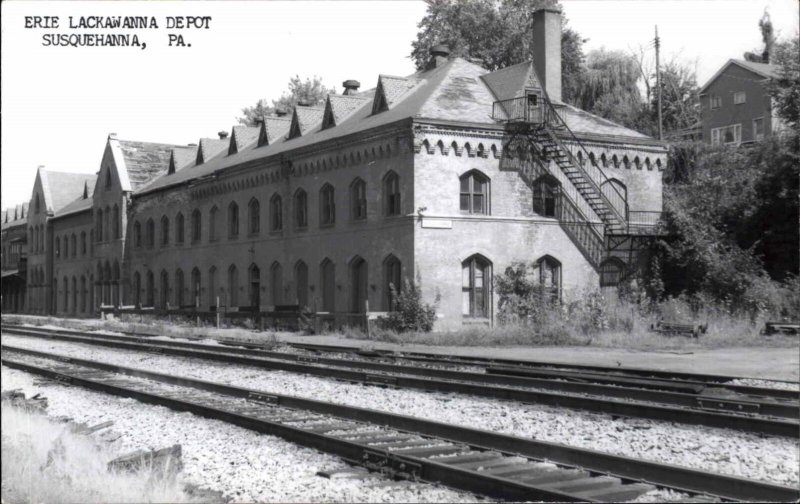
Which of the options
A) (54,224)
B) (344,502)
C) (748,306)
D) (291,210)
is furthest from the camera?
(54,224)

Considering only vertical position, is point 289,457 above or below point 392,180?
below

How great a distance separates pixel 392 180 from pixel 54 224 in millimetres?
28488

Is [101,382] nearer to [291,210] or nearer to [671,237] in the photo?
[291,210]

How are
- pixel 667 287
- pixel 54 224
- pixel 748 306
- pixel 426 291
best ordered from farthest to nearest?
pixel 54 224 < pixel 667 287 < pixel 426 291 < pixel 748 306

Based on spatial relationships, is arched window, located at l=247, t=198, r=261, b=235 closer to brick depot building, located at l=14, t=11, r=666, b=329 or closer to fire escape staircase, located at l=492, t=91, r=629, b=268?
brick depot building, located at l=14, t=11, r=666, b=329

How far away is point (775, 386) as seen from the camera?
13.8m

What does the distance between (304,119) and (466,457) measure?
32.4 m

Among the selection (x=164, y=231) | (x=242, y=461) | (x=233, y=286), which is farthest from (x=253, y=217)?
(x=242, y=461)

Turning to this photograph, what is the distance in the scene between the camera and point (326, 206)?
34.4 metres

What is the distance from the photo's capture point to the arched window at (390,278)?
29.8 m

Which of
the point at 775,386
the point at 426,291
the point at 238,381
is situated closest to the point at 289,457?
the point at 238,381

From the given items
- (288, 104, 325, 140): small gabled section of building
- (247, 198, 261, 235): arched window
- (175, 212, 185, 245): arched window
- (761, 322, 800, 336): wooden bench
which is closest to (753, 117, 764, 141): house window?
(288, 104, 325, 140): small gabled section of building

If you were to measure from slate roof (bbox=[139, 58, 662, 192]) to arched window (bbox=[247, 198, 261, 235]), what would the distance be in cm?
263

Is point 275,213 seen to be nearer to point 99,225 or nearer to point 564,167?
point 99,225
